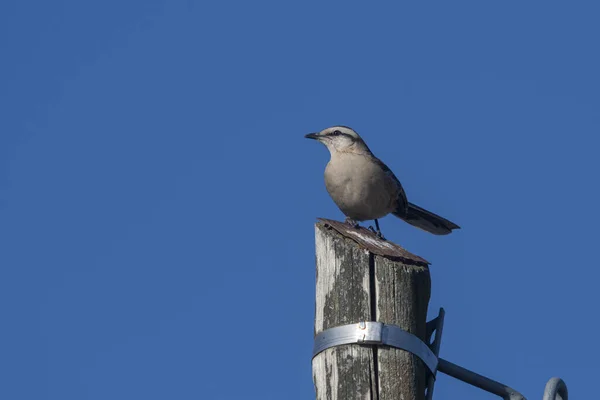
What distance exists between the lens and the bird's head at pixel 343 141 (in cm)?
978

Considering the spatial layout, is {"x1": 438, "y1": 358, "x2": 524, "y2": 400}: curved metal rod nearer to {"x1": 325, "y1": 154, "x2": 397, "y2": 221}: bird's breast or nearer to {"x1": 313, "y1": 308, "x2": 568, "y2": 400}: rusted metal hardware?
{"x1": 313, "y1": 308, "x2": 568, "y2": 400}: rusted metal hardware

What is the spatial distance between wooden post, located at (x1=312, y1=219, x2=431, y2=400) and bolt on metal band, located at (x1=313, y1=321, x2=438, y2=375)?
0.03m

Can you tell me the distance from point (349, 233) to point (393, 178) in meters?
4.94

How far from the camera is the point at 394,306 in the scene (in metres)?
4.42

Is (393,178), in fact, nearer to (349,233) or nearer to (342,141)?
(342,141)

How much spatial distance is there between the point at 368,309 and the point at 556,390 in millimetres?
1077

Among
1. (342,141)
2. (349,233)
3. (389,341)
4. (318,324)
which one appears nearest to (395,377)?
(389,341)

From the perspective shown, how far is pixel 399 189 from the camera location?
9758 millimetres

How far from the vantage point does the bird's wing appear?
9.69 m

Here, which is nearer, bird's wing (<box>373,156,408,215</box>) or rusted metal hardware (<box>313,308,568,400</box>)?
rusted metal hardware (<box>313,308,568,400</box>)

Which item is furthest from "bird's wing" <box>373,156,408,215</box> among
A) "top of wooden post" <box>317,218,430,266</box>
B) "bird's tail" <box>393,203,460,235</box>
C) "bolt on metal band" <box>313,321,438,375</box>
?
"bolt on metal band" <box>313,321,438,375</box>

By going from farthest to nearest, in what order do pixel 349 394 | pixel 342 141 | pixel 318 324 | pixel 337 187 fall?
pixel 342 141 < pixel 337 187 < pixel 318 324 < pixel 349 394

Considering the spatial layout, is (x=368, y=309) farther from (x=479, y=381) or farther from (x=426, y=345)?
(x=479, y=381)

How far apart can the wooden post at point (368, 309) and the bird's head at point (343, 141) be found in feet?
16.6
